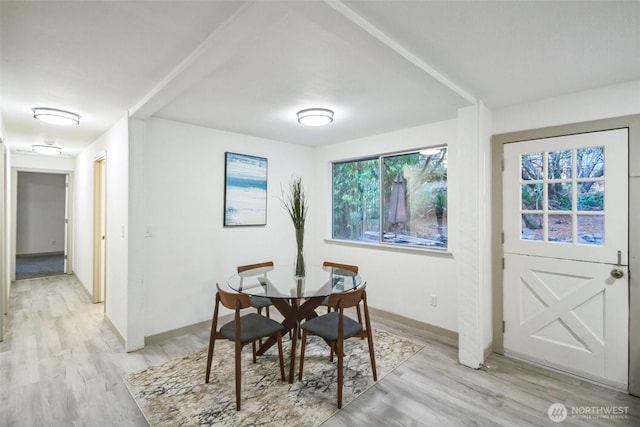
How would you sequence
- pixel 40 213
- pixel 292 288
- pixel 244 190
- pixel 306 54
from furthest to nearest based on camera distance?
pixel 40 213 → pixel 244 190 → pixel 292 288 → pixel 306 54

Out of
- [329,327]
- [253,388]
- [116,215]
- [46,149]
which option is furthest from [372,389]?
[46,149]

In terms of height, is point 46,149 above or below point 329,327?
above

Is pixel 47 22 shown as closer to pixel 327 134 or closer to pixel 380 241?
pixel 327 134

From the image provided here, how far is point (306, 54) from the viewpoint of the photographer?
5.83 feet

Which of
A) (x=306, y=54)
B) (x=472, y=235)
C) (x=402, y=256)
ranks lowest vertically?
(x=402, y=256)

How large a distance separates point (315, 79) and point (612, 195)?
7.81ft

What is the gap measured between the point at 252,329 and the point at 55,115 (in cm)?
271

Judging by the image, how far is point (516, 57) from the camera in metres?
1.83

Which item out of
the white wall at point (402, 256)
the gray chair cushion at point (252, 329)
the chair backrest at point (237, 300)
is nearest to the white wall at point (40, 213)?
the white wall at point (402, 256)

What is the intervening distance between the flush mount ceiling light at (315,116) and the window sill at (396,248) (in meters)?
1.73

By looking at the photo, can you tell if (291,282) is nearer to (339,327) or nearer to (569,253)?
(339,327)

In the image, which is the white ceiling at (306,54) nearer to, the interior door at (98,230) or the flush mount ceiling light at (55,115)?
the flush mount ceiling light at (55,115)

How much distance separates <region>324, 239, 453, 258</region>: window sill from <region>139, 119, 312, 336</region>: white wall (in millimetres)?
1150

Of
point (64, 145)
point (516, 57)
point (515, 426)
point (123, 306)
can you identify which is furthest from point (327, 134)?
point (64, 145)
